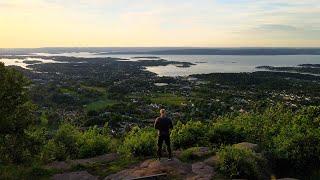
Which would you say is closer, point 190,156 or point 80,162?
point 190,156

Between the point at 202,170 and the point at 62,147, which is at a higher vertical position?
the point at 202,170

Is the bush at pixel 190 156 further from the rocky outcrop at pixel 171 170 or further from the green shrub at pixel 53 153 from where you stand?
the green shrub at pixel 53 153

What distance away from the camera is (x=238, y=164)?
16422 mm

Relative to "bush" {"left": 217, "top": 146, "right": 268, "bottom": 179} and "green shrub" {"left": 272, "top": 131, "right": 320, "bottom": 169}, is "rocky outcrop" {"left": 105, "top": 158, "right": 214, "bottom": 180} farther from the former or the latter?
"green shrub" {"left": 272, "top": 131, "right": 320, "bottom": 169}

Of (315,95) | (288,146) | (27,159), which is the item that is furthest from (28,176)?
(315,95)

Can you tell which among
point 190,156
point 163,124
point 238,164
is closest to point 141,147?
point 190,156

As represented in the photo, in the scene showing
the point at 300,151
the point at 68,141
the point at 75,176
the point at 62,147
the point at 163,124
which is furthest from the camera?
the point at 68,141

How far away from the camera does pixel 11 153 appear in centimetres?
2005

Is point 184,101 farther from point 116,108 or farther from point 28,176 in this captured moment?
point 28,176

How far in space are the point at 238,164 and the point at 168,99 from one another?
273 feet

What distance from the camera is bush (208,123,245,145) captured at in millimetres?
22328

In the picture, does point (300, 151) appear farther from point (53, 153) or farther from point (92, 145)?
point (53, 153)

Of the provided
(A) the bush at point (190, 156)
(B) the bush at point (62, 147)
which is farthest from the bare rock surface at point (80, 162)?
(A) the bush at point (190, 156)

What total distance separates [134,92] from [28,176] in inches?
3899
